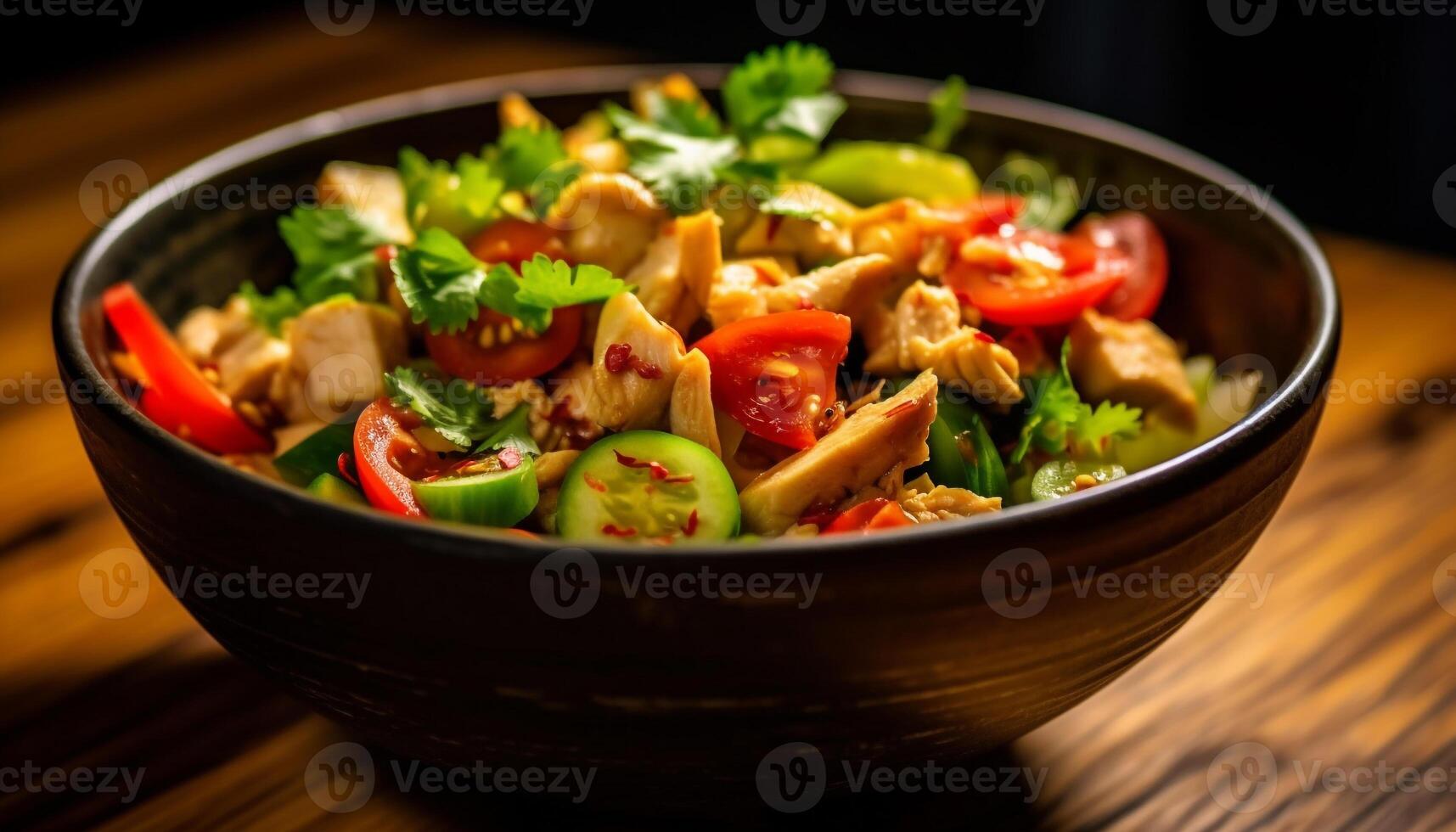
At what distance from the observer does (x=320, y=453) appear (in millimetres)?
1750

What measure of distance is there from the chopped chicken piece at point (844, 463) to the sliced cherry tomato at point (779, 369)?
0.06 meters

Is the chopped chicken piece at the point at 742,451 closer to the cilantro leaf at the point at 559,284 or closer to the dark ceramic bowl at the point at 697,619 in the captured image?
the cilantro leaf at the point at 559,284

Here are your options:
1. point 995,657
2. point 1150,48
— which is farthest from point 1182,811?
point 1150,48

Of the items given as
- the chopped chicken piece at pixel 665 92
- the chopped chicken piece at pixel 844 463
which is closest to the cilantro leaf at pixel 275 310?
the chopped chicken piece at pixel 665 92

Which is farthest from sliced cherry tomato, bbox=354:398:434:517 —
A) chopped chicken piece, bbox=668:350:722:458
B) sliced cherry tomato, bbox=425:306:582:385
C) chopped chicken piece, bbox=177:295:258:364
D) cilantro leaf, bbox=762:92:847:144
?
cilantro leaf, bbox=762:92:847:144

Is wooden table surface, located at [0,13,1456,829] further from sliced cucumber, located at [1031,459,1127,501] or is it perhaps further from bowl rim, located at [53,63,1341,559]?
bowl rim, located at [53,63,1341,559]

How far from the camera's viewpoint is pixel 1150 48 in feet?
15.4

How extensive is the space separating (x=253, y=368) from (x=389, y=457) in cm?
42

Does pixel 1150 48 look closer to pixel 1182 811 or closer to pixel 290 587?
pixel 1182 811

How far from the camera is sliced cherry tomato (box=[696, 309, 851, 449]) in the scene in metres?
1.64

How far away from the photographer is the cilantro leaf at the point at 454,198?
1979 mm

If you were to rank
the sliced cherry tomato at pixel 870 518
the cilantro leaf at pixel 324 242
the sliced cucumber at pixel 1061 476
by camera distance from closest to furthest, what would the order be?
the sliced cherry tomato at pixel 870 518 < the sliced cucumber at pixel 1061 476 < the cilantro leaf at pixel 324 242

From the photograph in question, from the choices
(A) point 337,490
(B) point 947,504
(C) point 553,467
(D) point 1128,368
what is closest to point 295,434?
(A) point 337,490

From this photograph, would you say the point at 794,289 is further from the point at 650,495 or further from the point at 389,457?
the point at 389,457
